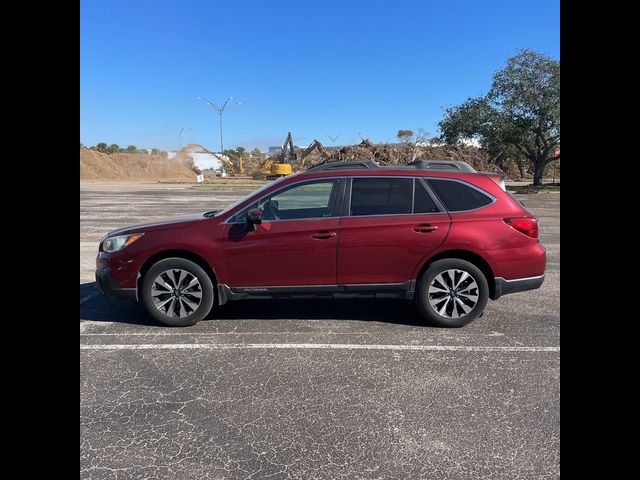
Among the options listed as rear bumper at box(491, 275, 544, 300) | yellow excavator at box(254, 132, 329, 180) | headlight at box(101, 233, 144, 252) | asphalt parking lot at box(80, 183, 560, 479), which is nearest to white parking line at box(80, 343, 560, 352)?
asphalt parking lot at box(80, 183, 560, 479)

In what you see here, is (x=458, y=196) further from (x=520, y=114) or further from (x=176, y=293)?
(x=520, y=114)

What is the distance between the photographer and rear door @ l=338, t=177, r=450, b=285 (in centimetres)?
472

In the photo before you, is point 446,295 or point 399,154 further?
point 399,154

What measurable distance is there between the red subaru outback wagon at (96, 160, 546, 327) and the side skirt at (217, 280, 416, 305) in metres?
0.01

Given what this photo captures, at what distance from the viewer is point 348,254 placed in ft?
15.5

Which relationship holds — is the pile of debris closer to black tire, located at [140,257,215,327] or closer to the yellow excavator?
the yellow excavator

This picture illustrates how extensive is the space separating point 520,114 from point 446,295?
29.2m

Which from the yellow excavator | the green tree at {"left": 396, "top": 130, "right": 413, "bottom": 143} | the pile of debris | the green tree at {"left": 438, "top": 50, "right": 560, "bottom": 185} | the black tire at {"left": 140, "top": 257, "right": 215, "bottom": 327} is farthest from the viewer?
the green tree at {"left": 396, "top": 130, "right": 413, "bottom": 143}

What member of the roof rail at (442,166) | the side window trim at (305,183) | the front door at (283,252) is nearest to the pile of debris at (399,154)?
the roof rail at (442,166)

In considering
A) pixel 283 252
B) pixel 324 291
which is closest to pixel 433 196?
pixel 324 291

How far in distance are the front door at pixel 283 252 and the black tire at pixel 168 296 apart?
271mm

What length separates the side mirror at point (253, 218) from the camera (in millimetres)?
→ 4684
